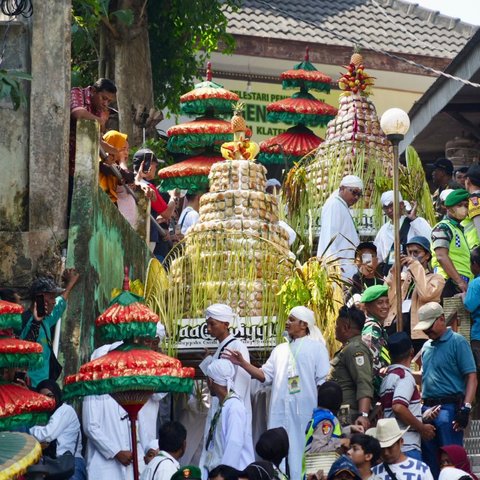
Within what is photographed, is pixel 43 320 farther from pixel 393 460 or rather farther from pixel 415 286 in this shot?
pixel 415 286

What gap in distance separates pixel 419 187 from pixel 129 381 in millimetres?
9163

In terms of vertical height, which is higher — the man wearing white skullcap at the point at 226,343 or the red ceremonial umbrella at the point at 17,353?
the man wearing white skullcap at the point at 226,343

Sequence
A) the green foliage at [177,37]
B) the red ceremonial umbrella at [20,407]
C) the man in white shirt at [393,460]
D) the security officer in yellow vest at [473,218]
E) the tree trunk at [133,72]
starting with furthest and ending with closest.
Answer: the green foliage at [177,37], the tree trunk at [133,72], the security officer in yellow vest at [473,218], the man in white shirt at [393,460], the red ceremonial umbrella at [20,407]

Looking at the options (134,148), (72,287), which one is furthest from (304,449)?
(134,148)

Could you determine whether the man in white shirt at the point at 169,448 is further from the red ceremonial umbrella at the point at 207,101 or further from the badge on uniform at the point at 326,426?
the red ceremonial umbrella at the point at 207,101

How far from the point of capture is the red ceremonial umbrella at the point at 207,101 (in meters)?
24.1

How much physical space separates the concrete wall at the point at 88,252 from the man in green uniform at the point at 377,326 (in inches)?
94.4

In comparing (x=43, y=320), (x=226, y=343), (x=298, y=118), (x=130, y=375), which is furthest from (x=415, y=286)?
(x=298, y=118)

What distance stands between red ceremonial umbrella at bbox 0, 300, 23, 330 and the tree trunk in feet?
37.0

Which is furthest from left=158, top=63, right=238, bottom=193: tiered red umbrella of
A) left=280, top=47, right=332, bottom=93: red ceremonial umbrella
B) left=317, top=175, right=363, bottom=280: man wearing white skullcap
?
left=317, top=175, right=363, bottom=280: man wearing white skullcap

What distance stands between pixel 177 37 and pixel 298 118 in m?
2.48

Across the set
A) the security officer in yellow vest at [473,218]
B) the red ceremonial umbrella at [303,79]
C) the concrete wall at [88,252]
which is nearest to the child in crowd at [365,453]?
the concrete wall at [88,252]

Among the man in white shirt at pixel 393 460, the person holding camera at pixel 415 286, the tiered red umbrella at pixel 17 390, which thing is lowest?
the man in white shirt at pixel 393 460

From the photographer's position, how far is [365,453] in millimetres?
12352
